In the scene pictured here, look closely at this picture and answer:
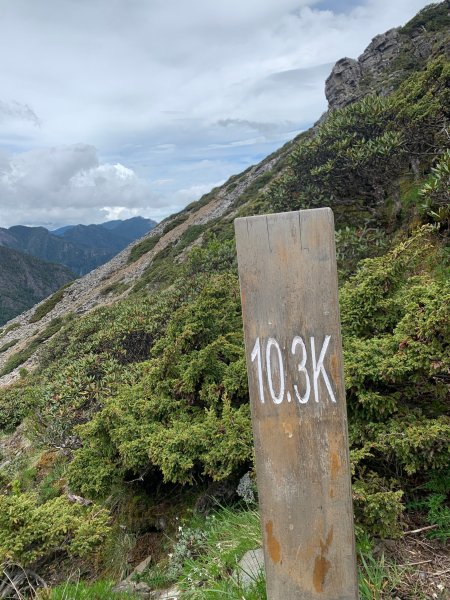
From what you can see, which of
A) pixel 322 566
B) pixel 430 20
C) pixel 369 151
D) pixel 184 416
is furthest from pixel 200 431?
pixel 430 20

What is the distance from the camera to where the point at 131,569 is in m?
3.64

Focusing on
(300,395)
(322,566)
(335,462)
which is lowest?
(322,566)

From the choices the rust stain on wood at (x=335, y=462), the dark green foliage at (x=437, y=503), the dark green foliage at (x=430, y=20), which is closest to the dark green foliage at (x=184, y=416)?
the dark green foliage at (x=437, y=503)

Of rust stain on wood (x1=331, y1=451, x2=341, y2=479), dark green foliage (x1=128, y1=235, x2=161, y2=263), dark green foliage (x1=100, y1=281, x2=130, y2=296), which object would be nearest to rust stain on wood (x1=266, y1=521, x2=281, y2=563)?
rust stain on wood (x1=331, y1=451, x2=341, y2=479)

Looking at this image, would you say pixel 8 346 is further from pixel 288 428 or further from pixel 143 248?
pixel 288 428

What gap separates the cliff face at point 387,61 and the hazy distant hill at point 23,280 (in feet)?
492

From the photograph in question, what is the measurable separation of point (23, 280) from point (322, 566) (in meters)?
201

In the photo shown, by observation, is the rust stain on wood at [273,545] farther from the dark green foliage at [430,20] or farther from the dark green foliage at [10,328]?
the dark green foliage at [10,328]

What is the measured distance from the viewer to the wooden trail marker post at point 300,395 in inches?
61.6

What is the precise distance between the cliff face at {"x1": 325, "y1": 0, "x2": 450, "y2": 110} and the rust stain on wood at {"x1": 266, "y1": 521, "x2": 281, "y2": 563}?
1022 inches

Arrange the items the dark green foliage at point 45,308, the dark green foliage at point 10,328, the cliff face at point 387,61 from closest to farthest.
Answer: the cliff face at point 387,61 → the dark green foliage at point 45,308 → the dark green foliage at point 10,328

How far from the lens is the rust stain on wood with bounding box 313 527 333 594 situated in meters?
1.62

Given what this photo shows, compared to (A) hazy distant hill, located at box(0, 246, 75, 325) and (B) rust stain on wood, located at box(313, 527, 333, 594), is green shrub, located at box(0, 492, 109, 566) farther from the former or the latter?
(A) hazy distant hill, located at box(0, 246, 75, 325)

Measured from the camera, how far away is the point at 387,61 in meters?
28.5
